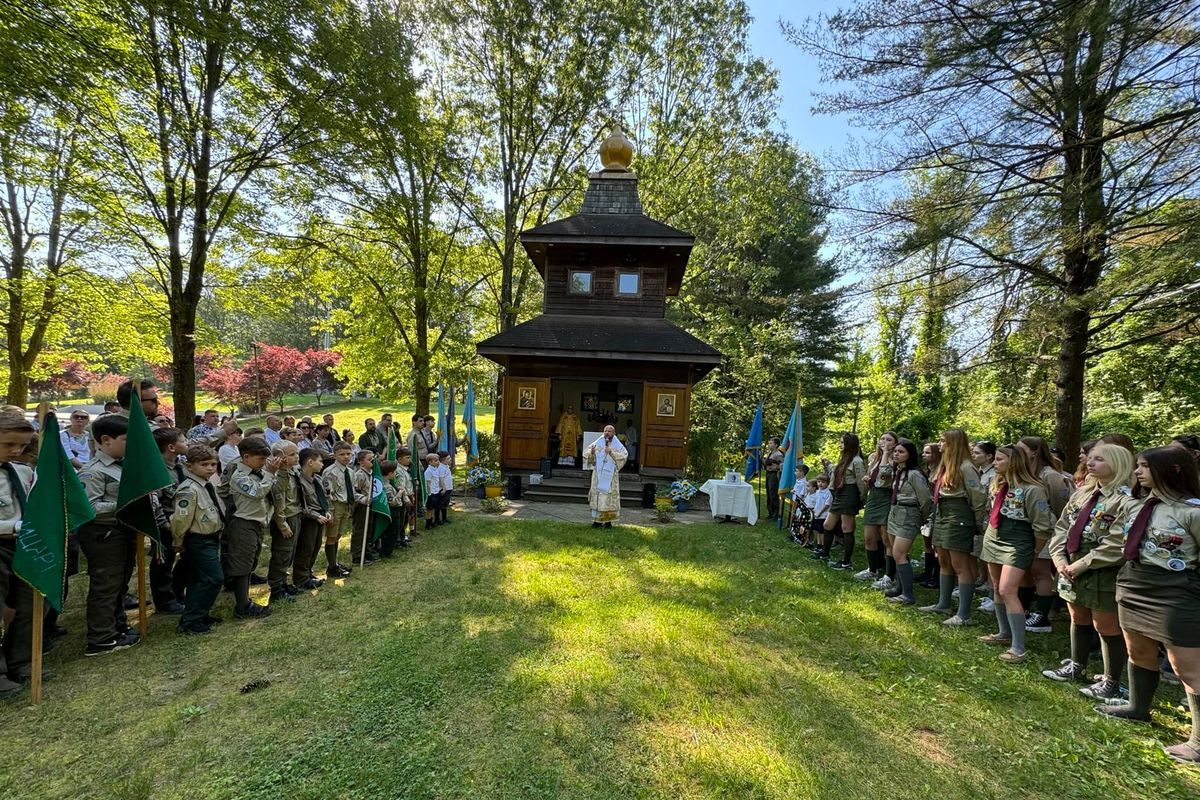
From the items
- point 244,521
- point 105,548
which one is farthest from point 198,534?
point 105,548

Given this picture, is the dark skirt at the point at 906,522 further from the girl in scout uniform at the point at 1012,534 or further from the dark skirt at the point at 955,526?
the girl in scout uniform at the point at 1012,534

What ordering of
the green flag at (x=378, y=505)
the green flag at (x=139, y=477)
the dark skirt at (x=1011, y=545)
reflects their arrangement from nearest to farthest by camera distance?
the green flag at (x=139, y=477) < the dark skirt at (x=1011, y=545) < the green flag at (x=378, y=505)

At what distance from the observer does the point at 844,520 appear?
7.46m

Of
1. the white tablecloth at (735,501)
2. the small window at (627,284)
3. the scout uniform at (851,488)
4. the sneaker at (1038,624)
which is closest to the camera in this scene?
the sneaker at (1038,624)

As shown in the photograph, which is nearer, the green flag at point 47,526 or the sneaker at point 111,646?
the green flag at point 47,526

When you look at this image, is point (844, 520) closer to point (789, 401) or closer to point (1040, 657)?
point (1040, 657)

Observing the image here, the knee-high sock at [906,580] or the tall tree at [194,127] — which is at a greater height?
the tall tree at [194,127]

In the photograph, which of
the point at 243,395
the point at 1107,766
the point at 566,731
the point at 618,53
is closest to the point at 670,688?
the point at 566,731

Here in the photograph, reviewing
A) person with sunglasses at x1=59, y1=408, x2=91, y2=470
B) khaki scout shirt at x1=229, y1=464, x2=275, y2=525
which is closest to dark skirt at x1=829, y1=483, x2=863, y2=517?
khaki scout shirt at x1=229, y1=464, x2=275, y2=525

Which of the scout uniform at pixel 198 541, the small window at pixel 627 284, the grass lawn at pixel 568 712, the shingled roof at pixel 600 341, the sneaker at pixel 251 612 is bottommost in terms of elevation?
the sneaker at pixel 251 612

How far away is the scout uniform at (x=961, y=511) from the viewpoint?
16.8 ft

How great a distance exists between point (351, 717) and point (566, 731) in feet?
4.97

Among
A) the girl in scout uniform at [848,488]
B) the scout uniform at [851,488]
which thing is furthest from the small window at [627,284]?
the scout uniform at [851,488]

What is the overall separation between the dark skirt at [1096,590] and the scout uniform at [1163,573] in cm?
30
